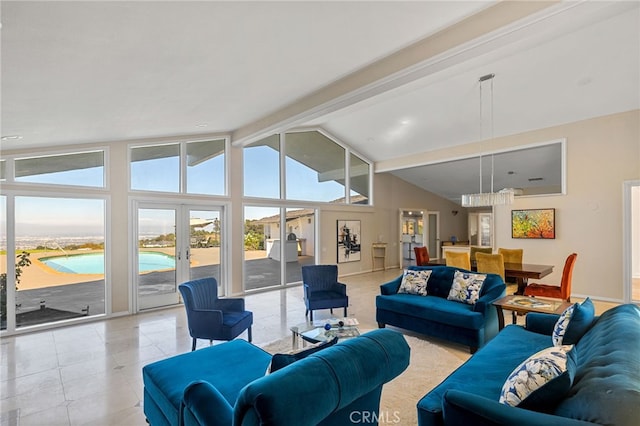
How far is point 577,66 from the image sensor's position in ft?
15.9

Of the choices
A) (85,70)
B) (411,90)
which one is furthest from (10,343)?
(411,90)

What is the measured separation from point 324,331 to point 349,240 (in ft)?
19.0

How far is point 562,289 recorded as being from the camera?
193 inches

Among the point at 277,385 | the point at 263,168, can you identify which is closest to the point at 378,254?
the point at 263,168

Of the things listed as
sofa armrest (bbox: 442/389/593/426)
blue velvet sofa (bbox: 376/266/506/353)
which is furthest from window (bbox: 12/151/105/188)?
sofa armrest (bbox: 442/389/593/426)

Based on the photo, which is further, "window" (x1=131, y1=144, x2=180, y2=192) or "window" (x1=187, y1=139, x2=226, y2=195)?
"window" (x1=187, y1=139, x2=226, y2=195)

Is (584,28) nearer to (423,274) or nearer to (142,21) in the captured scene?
(423,274)

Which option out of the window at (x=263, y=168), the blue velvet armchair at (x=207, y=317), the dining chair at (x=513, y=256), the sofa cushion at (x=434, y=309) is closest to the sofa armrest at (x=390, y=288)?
the sofa cushion at (x=434, y=309)

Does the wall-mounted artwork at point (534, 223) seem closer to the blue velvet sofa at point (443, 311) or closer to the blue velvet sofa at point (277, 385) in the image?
the blue velvet sofa at point (443, 311)

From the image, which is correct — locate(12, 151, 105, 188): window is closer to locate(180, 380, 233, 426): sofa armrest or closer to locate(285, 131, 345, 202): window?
locate(285, 131, 345, 202): window

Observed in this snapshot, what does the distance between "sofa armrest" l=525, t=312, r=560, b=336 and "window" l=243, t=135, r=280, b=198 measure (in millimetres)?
5544

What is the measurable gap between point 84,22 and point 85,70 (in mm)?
742

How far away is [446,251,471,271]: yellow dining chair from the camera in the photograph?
572 cm

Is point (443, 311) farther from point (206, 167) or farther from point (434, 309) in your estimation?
point (206, 167)
